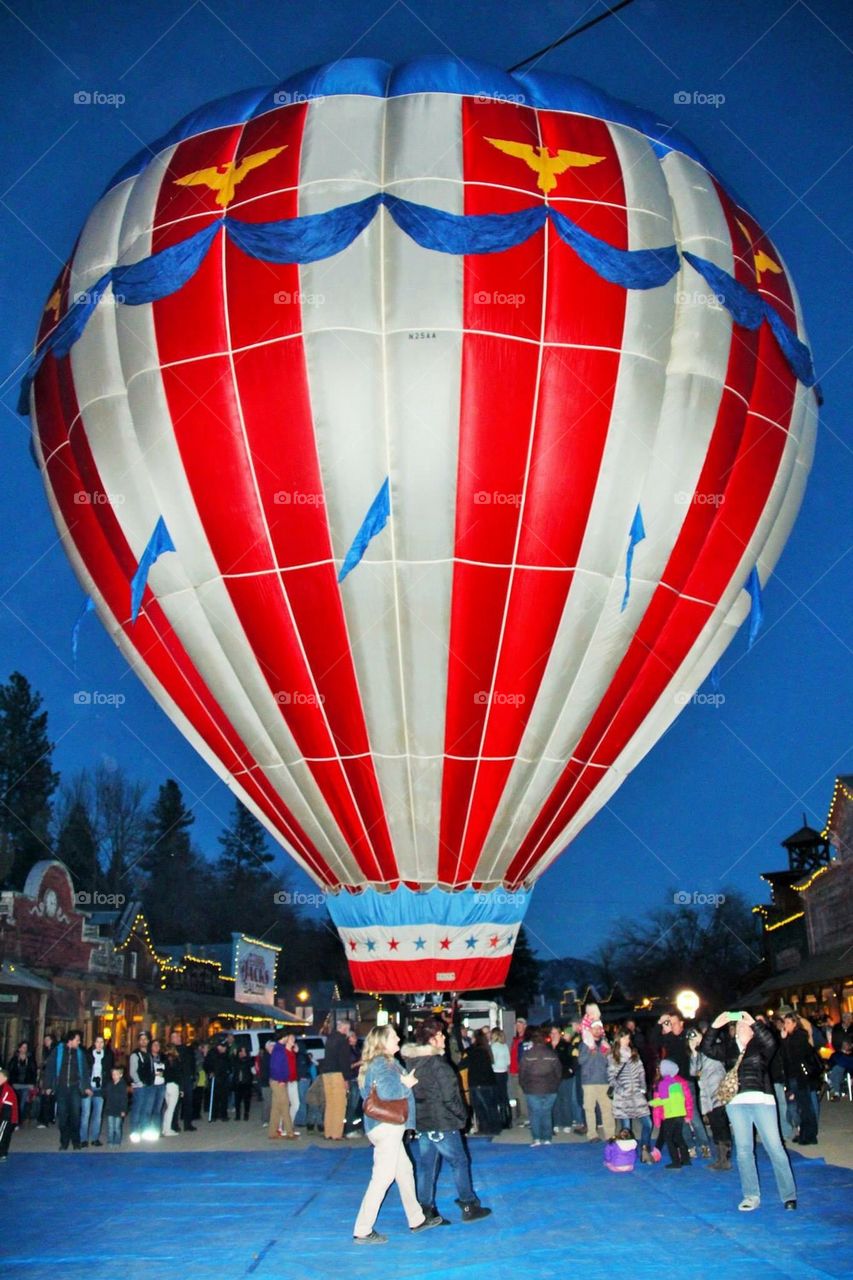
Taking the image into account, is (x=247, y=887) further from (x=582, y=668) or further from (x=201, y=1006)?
(x=582, y=668)

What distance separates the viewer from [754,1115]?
875cm

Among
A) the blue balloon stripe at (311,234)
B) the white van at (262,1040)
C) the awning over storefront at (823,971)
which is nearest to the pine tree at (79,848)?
the white van at (262,1040)

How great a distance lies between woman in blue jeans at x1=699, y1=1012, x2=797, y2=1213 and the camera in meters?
8.59

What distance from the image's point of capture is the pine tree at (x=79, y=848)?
5912cm

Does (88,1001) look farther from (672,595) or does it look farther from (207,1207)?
(207,1207)

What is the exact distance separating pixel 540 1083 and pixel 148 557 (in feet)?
25.6

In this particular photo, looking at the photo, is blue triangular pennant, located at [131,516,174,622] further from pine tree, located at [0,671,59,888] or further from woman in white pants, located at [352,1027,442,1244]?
pine tree, located at [0,671,59,888]

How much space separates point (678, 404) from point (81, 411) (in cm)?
762

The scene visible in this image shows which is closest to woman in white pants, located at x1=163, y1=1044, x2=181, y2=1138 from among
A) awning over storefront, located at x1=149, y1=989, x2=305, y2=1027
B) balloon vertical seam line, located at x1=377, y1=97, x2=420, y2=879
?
balloon vertical seam line, located at x1=377, y1=97, x2=420, y2=879

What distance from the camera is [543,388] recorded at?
15125 millimetres

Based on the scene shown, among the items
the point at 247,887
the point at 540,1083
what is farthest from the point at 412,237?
the point at 247,887

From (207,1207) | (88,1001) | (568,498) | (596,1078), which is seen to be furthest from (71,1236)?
(88,1001)

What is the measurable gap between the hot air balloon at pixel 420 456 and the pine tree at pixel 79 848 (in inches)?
1778

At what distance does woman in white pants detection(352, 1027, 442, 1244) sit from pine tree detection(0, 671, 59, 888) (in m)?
49.2
